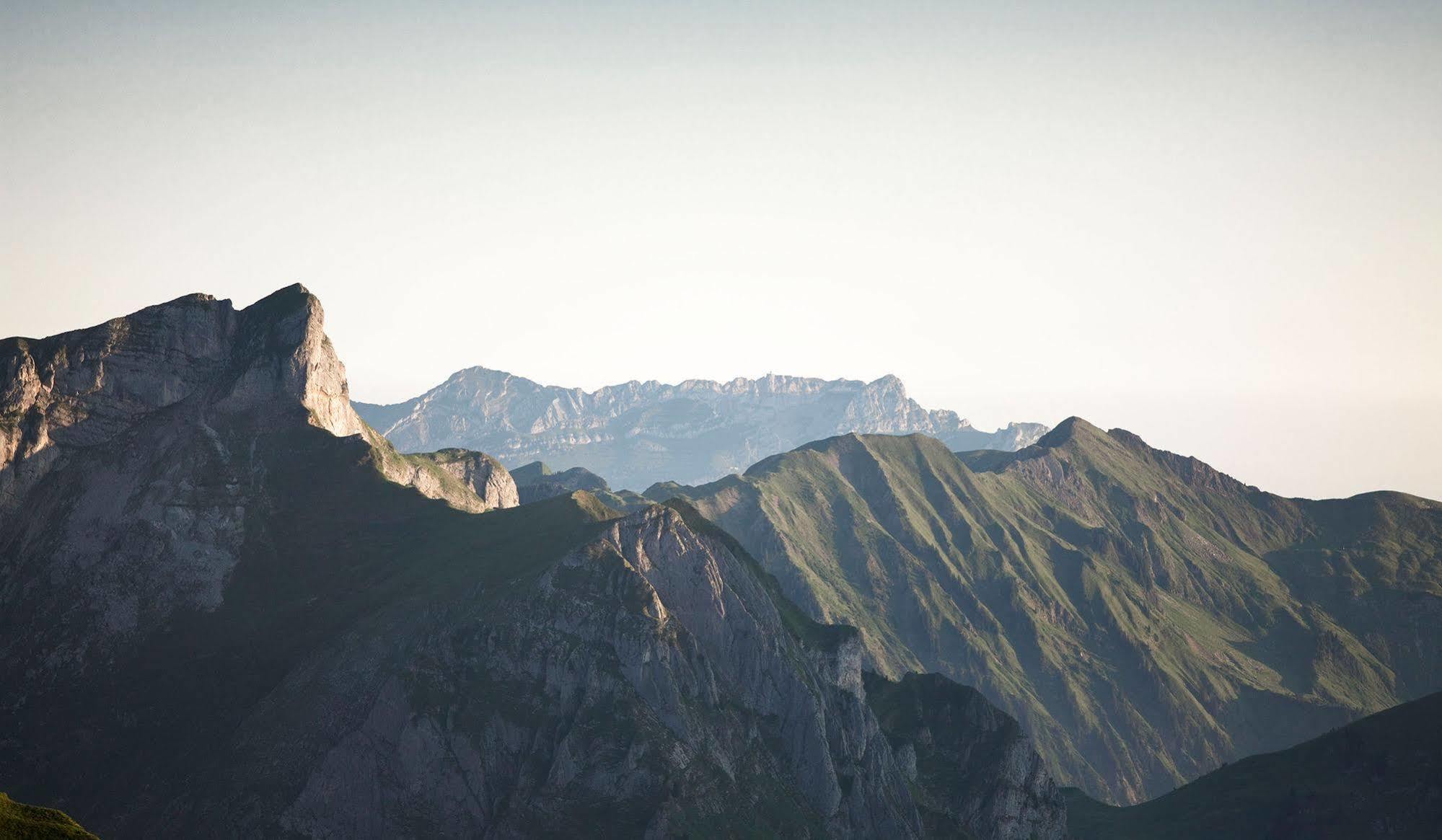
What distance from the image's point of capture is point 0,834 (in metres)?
144

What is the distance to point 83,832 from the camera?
154m

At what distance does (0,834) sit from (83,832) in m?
11.5

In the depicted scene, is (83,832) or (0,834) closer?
(0,834)
